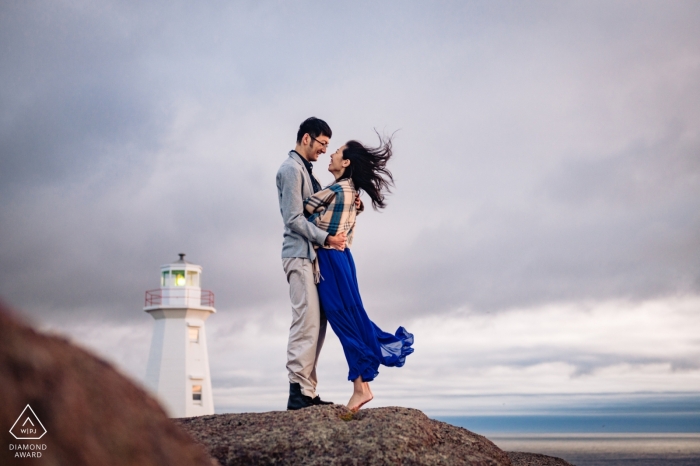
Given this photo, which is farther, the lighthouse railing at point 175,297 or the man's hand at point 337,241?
the lighthouse railing at point 175,297

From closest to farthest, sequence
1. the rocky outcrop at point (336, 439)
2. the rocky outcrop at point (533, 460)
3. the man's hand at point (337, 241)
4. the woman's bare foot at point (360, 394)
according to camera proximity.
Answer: the rocky outcrop at point (336, 439) → the woman's bare foot at point (360, 394) → the man's hand at point (337, 241) → the rocky outcrop at point (533, 460)

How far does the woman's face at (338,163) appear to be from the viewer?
8180 millimetres

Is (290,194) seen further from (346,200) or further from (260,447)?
(260,447)

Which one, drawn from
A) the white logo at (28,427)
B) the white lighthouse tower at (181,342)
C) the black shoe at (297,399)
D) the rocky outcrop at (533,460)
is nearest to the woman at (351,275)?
the black shoe at (297,399)

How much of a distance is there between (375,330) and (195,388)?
23.4 meters

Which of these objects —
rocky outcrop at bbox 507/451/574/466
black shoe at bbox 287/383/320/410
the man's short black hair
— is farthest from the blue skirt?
rocky outcrop at bbox 507/451/574/466

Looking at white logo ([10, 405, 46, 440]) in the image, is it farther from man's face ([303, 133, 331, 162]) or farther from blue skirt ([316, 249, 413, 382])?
man's face ([303, 133, 331, 162])

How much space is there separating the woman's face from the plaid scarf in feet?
1.10

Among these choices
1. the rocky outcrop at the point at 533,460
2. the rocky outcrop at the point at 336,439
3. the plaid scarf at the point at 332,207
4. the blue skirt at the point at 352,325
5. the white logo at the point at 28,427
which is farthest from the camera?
the rocky outcrop at the point at 533,460

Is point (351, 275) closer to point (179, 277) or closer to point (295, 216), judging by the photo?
point (295, 216)

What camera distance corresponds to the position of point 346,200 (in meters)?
7.87

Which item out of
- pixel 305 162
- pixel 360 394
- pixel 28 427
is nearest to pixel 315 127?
pixel 305 162

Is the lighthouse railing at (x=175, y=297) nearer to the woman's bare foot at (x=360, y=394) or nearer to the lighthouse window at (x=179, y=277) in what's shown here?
the lighthouse window at (x=179, y=277)

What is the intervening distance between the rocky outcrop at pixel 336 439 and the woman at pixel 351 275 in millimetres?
714
